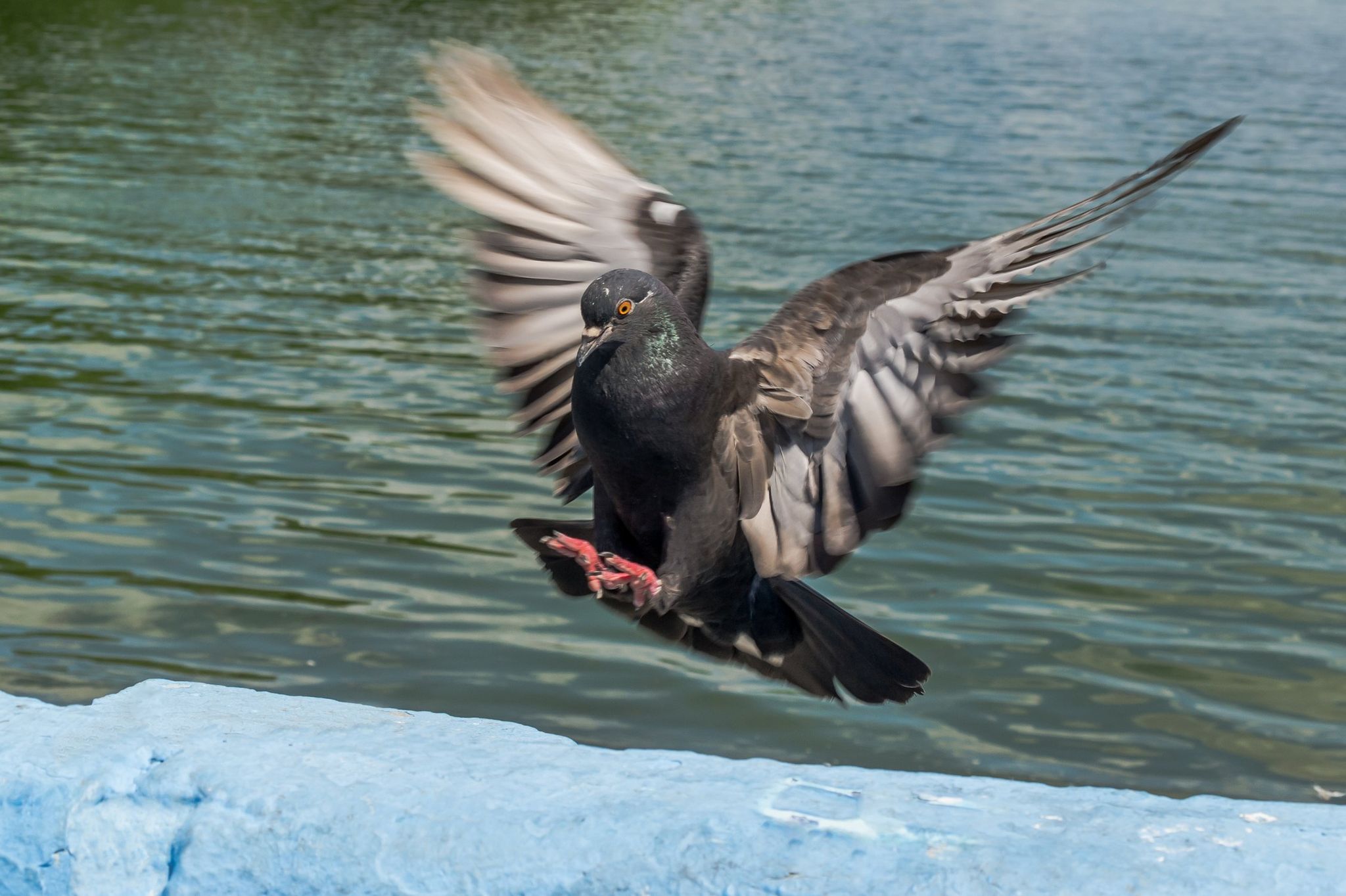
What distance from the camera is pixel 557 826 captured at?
9.43ft

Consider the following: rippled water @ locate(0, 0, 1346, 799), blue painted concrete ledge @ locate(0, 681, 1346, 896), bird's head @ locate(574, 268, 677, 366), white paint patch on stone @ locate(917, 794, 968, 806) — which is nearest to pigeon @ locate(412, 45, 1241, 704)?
bird's head @ locate(574, 268, 677, 366)

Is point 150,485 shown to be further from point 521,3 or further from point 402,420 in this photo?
point 521,3

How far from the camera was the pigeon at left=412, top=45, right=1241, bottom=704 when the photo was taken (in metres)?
3.58

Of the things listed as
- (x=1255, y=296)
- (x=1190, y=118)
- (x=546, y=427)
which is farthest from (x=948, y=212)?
(x=546, y=427)

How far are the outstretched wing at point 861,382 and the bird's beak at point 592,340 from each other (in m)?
0.41

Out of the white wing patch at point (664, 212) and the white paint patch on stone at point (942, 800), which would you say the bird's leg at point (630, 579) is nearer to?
the white paint patch on stone at point (942, 800)

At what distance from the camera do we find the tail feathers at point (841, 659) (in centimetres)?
404

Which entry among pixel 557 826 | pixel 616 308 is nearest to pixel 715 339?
pixel 616 308

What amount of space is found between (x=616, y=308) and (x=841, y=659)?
4.15ft

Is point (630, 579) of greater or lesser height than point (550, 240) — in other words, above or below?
below

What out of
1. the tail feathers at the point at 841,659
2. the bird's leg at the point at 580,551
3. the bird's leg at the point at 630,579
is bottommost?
the tail feathers at the point at 841,659

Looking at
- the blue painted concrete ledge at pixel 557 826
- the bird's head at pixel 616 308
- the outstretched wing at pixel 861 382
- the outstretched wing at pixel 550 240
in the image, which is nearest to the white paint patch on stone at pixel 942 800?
the blue painted concrete ledge at pixel 557 826

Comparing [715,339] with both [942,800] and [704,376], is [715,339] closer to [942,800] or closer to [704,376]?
[704,376]

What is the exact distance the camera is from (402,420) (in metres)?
8.35
